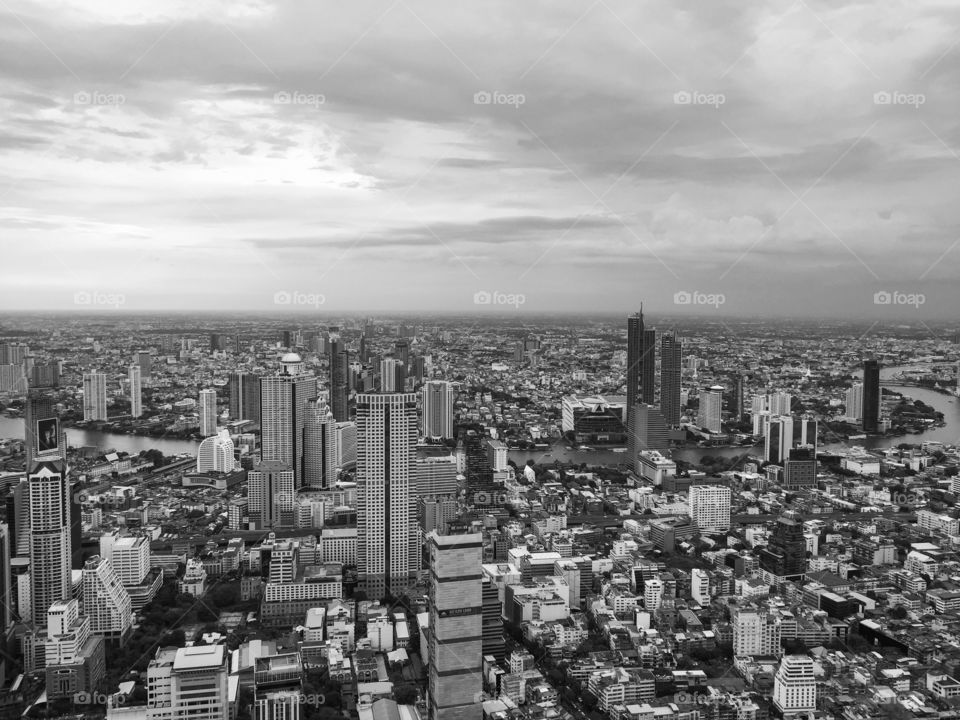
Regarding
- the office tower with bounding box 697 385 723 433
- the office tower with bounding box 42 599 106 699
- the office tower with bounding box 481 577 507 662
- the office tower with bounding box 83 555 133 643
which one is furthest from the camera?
the office tower with bounding box 697 385 723 433

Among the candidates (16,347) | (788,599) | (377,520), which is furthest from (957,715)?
(16,347)

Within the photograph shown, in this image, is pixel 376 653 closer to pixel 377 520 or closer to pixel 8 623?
pixel 377 520

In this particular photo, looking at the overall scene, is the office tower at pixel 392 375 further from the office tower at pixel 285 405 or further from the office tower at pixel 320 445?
the office tower at pixel 285 405

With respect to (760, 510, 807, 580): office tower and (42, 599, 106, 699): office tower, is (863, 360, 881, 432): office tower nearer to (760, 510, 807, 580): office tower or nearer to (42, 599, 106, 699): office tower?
(760, 510, 807, 580): office tower

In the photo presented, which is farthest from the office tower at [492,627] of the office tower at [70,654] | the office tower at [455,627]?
the office tower at [70,654]

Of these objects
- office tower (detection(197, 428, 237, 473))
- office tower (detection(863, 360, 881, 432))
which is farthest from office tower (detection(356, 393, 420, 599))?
office tower (detection(863, 360, 881, 432))

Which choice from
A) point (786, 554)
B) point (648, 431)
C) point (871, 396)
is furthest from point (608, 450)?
point (786, 554)

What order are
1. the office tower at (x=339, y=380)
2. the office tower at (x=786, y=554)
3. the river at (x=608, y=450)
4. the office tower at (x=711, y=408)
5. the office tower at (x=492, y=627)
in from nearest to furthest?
the office tower at (x=492, y=627) → the office tower at (x=786, y=554) → the office tower at (x=339, y=380) → the river at (x=608, y=450) → the office tower at (x=711, y=408)

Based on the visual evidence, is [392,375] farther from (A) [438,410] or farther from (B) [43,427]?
(B) [43,427]
